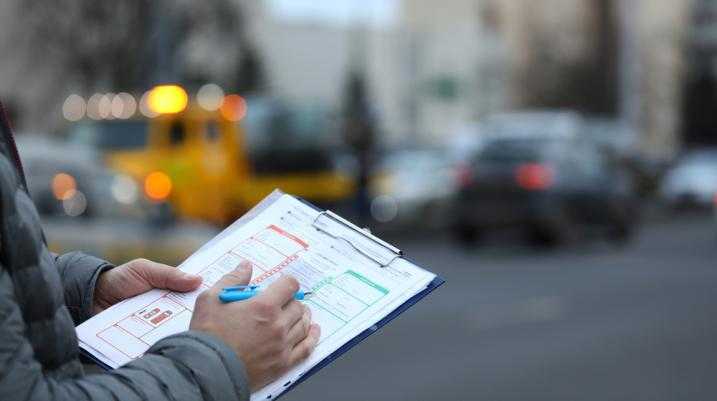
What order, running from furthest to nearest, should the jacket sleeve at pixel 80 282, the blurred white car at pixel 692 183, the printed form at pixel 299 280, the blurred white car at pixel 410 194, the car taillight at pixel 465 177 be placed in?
the blurred white car at pixel 692 183 → the blurred white car at pixel 410 194 → the car taillight at pixel 465 177 → the jacket sleeve at pixel 80 282 → the printed form at pixel 299 280

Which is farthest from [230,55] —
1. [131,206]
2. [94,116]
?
[131,206]

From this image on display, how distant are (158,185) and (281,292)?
50.6ft

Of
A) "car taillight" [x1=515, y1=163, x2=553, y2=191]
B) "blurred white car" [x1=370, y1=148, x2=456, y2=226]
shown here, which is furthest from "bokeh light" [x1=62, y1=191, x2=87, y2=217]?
"blurred white car" [x1=370, y1=148, x2=456, y2=226]

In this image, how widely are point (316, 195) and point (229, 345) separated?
19.1 meters

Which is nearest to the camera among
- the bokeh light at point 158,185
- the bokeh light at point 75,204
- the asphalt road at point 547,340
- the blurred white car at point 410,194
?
the asphalt road at point 547,340

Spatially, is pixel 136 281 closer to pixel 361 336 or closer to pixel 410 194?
pixel 361 336

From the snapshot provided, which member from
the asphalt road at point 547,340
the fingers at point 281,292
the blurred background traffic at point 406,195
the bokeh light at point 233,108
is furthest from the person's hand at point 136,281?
the bokeh light at point 233,108

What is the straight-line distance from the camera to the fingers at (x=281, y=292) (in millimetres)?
1901

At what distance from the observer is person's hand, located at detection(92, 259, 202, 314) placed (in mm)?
2104

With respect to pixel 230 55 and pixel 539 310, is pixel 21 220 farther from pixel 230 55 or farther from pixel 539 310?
pixel 230 55

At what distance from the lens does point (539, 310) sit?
1177 cm

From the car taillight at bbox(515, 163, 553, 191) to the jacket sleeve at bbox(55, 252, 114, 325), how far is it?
16.3 m

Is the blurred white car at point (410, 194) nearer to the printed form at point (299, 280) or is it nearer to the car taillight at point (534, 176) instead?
the car taillight at point (534, 176)

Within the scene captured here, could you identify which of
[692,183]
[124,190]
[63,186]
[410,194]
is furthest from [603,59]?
[63,186]
